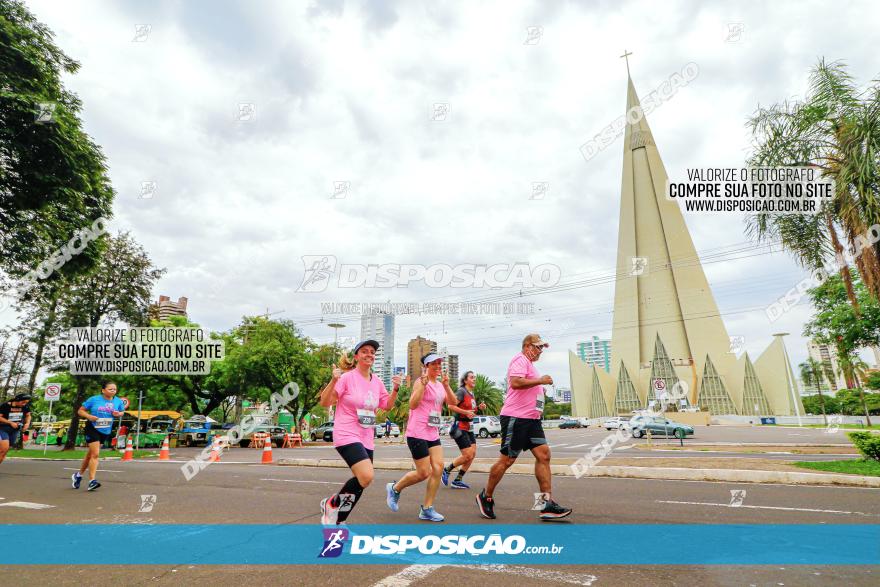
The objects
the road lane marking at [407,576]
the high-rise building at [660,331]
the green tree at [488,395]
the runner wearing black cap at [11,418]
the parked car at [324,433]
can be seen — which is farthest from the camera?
the high-rise building at [660,331]

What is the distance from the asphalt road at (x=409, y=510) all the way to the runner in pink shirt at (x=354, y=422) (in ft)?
1.86

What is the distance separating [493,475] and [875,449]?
989 cm

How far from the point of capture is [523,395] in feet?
17.6

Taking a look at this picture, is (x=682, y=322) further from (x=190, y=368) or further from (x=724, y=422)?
(x=190, y=368)

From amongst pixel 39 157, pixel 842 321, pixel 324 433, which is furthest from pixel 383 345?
pixel 39 157

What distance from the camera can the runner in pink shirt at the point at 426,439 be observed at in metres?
5.12

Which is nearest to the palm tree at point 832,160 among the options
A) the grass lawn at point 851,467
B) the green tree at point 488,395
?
the grass lawn at point 851,467

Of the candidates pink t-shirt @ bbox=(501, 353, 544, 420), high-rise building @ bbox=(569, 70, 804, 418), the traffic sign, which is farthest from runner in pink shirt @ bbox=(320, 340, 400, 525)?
high-rise building @ bbox=(569, 70, 804, 418)

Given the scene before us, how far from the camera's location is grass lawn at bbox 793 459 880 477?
28.6 feet

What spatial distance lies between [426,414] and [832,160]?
11.5 meters

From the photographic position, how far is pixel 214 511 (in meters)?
6.03

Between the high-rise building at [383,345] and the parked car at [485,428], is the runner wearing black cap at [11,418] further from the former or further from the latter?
the high-rise building at [383,345]

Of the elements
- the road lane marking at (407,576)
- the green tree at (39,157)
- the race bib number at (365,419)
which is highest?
the green tree at (39,157)

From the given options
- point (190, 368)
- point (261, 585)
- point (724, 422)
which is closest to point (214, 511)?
point (261, 585)
